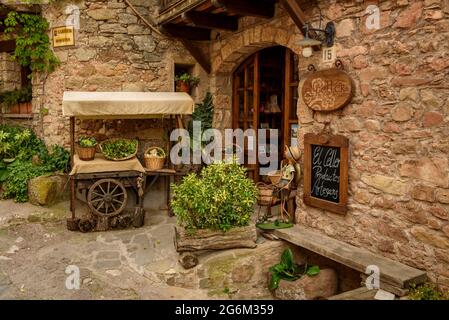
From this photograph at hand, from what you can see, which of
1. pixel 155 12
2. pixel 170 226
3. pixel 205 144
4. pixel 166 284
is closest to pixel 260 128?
pixel 205 144

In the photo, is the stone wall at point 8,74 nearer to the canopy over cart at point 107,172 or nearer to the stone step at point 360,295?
the canopy over cart at point 107,172

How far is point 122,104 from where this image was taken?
614 cm

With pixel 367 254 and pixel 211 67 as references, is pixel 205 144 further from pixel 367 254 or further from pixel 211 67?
pixel 367 254

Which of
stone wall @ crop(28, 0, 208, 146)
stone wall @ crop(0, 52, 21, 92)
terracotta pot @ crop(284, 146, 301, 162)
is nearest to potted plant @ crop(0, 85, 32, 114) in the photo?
stone wall @ crop(0, 52, 21, 92)

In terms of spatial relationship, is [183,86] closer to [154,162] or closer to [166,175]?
[154,162]

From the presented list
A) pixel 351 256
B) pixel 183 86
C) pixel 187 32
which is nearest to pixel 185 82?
pixel 183 86

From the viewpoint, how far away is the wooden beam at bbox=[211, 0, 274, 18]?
5.32 meters

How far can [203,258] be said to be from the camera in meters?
4.76

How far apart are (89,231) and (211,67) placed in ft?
12.0

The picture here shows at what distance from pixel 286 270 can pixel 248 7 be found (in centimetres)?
356

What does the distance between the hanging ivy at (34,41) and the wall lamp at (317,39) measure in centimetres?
460

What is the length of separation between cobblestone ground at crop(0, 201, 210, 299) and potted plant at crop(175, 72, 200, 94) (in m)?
2.45

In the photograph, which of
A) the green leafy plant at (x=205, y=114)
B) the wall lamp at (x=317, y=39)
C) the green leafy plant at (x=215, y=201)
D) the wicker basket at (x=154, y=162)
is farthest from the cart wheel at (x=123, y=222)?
the wall lamp at (x=317, y=39)

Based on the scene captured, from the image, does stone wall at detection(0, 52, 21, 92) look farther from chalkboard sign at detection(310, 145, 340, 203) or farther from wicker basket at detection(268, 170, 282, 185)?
chalkboard sign at detection(310, 145, 340, 203)
